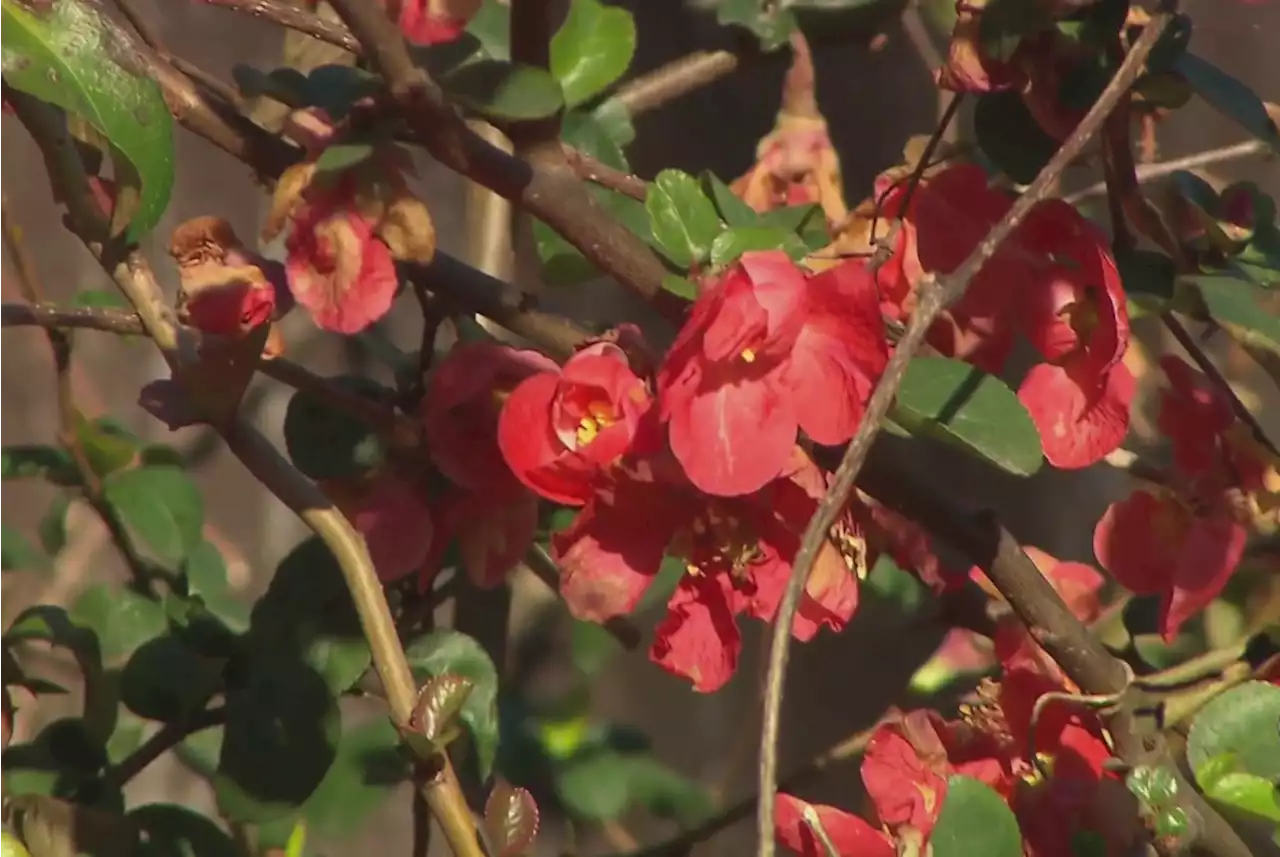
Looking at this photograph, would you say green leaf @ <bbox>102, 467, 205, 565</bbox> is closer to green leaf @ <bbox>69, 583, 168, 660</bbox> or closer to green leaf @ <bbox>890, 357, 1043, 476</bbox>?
green leaf @ <bbox>69, 583, 168, 660</bbox>

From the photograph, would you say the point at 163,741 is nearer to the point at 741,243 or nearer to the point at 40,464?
the point at 40,464

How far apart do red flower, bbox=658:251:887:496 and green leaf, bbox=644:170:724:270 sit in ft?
0.15

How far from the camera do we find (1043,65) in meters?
0.37

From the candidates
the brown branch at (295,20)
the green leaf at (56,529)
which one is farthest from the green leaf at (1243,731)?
the green leaf at (56,529)

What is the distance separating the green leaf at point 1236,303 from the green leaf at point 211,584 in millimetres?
427

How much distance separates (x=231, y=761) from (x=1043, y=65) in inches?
13.3

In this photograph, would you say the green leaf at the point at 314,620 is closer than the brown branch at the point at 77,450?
Yes

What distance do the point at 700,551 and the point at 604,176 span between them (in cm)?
15

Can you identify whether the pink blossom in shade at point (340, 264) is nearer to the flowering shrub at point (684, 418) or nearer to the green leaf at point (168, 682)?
the flowering shrub at point (684, 418)

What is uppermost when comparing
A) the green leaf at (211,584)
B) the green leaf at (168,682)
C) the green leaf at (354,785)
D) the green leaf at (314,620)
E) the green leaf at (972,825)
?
the green leaf at (972,825)

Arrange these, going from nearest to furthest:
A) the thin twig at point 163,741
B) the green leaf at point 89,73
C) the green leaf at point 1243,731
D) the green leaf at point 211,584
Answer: the green leaf at point 89,73 → the green leaf at point 1243,731 → the thin twig at point 163,741 → the green leaf at point 211,584

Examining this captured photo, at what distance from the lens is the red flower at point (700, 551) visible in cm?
35

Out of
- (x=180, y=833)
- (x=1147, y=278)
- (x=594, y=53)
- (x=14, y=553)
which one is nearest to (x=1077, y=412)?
(x=1147, y=278)

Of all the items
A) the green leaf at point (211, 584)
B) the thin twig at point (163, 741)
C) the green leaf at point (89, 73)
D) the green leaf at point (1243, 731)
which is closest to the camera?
the green leaf at point (89, 73)
